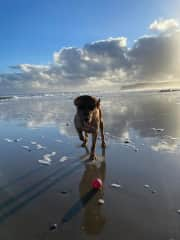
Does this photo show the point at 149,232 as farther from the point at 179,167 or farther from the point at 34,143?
the point at 34,143

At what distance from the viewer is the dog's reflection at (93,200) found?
8.50ft

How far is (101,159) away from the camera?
501 cm

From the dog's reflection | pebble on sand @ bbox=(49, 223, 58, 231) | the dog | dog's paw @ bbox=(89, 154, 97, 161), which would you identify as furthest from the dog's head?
pebble on sand @ bbox=(49, 223, 58, 231)

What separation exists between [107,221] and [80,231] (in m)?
0.35

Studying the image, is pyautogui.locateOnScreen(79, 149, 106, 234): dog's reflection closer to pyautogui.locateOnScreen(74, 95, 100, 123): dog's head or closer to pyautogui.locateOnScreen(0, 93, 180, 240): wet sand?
pyautogui.locateOnScreen(0, 93, 180, 240): wet sand

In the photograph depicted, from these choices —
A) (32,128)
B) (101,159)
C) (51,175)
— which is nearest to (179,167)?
(101,159)

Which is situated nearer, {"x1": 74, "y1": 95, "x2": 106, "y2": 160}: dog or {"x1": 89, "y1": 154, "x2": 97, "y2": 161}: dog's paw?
{"x1": 89, "y1": 154, "x2": 97, "y2": 161}: dog's paw

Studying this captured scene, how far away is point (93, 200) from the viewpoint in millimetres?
3188

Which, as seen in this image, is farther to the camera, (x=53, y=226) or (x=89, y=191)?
(x=89, y=191)

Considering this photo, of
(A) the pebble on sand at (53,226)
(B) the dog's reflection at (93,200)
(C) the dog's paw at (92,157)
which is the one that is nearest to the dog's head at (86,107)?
(C) the dog's paw at (92,157)

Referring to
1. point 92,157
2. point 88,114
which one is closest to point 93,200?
point 92,157

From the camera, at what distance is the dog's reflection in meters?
2.59

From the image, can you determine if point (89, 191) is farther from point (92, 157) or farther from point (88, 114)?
point (88, 114)

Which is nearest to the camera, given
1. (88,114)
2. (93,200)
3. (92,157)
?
A: (93,200)
